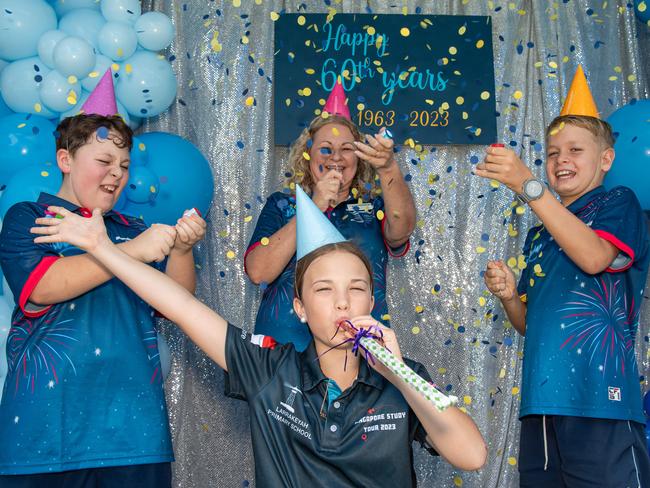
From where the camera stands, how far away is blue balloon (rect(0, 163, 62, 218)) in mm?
2621

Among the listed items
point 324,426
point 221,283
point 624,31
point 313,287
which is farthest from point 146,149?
point 624,31

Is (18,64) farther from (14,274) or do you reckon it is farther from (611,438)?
(611,438)

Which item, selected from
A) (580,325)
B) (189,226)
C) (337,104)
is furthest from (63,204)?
(580,325)

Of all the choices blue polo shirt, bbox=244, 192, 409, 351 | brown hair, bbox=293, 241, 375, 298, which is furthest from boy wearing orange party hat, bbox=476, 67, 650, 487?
brown hair, bbox=293, 241, 375, 298

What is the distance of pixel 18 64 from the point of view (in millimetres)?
2900

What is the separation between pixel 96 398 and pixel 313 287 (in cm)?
61

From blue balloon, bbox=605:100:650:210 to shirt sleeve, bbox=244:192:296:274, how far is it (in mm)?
1168

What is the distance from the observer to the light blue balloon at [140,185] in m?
2.82

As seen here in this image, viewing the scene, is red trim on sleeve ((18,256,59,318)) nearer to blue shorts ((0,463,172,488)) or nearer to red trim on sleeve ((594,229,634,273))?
blue shorts ((0,463,172,488))

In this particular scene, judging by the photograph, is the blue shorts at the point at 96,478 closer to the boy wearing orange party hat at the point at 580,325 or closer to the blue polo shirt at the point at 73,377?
the blue polo shirt at the point at 73,377

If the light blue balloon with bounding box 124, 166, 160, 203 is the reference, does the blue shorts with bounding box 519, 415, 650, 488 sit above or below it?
below

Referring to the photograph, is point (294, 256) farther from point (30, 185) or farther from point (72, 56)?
point (72, 56)

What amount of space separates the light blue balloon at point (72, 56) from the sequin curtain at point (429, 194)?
26.2 inches

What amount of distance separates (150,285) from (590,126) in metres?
1.46
